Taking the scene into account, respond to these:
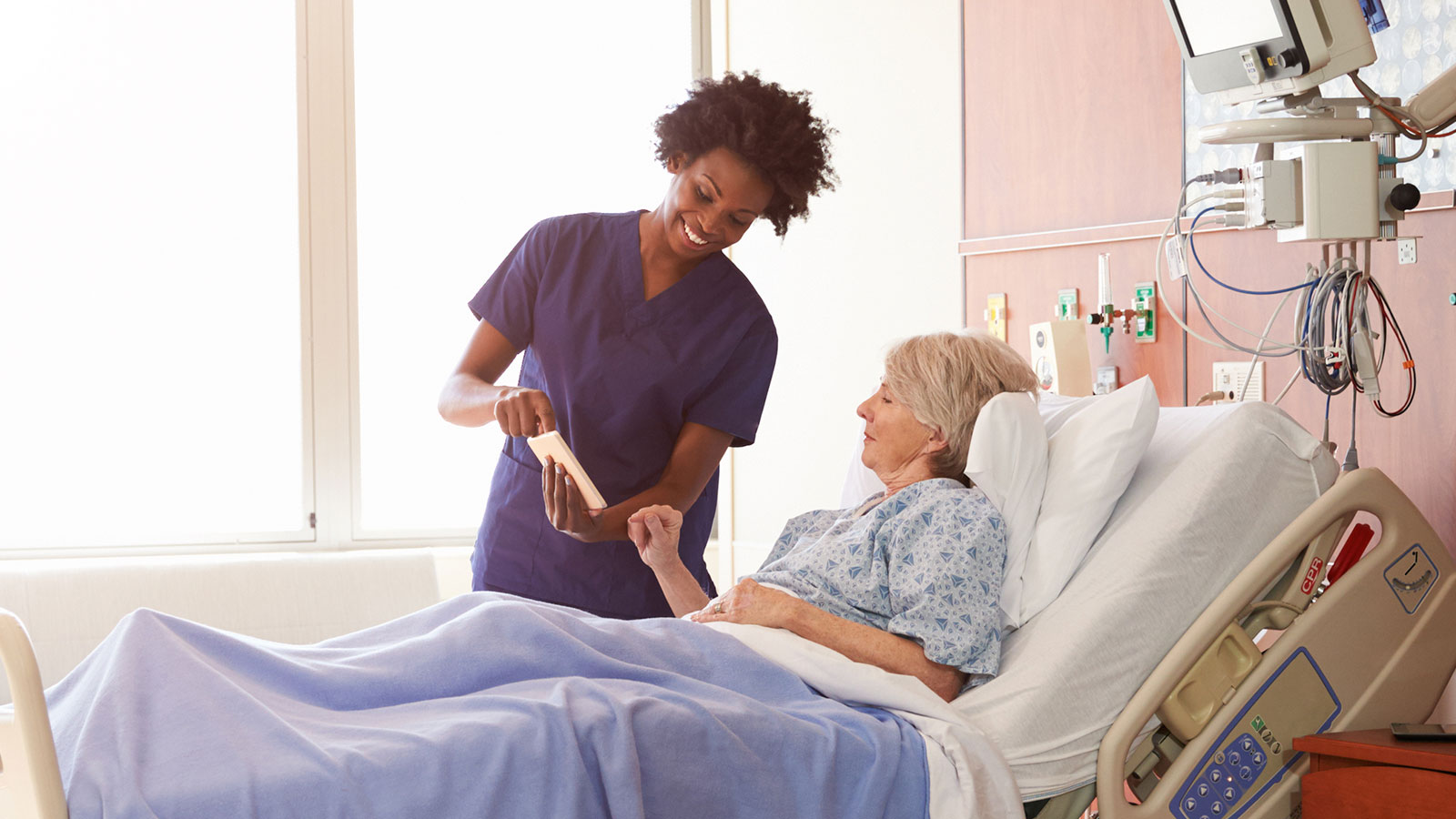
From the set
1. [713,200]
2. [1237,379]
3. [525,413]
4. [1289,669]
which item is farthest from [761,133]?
[1237,379]

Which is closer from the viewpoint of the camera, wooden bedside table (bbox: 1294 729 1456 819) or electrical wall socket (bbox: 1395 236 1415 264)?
wooden bedside table (bbox: 1294 729 1456 819)

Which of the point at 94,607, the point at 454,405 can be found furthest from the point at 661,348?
the point at 94,607

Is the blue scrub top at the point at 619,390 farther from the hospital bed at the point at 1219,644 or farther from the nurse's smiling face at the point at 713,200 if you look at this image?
the hospital bed at the point at 1219,644

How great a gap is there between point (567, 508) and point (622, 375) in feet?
1.00

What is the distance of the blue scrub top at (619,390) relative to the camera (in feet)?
7.20

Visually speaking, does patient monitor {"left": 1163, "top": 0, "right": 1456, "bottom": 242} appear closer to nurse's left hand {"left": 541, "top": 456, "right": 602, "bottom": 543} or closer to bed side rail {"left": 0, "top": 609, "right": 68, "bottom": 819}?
nurse's left hand {"left": 541, "top": 456, "right": 602, "bottom": 543}

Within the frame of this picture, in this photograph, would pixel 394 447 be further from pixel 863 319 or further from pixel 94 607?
pixel 863 319

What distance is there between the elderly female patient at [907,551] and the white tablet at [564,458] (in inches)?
3.5

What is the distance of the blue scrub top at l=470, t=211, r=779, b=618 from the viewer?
86.4 inches

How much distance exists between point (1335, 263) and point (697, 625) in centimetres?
124

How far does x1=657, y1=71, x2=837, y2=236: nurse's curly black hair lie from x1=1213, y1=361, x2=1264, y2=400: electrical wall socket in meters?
1.03

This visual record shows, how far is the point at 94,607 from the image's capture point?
3.01 m

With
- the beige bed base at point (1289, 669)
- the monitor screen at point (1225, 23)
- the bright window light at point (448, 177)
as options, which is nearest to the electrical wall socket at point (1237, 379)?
the monitor screen at point (1225, 23)

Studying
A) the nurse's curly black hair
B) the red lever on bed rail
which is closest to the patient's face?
the nurse's curly black hair
